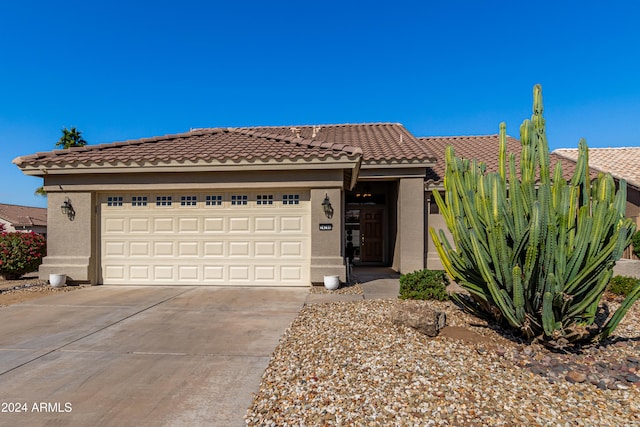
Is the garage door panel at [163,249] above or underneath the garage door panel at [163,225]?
underneath

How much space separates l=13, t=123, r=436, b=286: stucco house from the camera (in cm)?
905

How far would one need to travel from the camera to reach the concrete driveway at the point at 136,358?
325cm

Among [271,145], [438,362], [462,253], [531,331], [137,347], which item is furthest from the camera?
[271,145]

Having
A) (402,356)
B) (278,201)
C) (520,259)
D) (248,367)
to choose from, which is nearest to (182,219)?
(278,201)

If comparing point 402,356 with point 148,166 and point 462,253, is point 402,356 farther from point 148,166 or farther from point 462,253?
point 148,166

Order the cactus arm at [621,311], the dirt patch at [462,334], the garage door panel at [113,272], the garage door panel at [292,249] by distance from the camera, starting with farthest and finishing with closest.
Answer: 1. the garage door panel at [113,272]
2. the garage door panel at [292,249]
3. the dirt patch at [462,334]
4. the cactus arm at [621,311]

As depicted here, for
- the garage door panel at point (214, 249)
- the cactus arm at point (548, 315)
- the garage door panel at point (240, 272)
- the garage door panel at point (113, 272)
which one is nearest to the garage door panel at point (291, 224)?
the garage door panel at point (240, 272)

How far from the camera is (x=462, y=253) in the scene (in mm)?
5371

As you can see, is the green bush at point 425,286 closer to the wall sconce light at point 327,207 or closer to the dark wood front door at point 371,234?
the wall sconce light at point 327,207

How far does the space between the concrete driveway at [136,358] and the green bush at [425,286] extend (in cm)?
232

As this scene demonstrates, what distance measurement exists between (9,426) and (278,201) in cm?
690

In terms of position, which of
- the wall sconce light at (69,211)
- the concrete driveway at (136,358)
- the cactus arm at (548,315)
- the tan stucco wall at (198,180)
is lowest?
the concrete driveway at (136,358)

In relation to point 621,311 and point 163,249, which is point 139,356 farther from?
point 621,311

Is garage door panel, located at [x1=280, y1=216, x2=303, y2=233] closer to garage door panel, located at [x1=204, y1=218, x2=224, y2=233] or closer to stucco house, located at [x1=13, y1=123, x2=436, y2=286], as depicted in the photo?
stucco house, located at [x1=13, y1=123, x2=436, y2=286]
